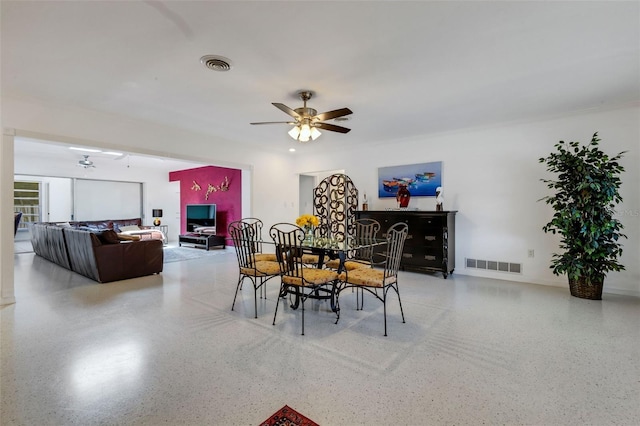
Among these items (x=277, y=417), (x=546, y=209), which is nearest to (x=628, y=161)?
(x=546, y=209)

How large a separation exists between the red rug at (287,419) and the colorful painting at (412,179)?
459 cm

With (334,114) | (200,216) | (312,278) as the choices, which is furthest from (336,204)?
(200,216)

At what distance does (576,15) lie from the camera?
2135 millimetres

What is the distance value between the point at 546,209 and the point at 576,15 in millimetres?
3056

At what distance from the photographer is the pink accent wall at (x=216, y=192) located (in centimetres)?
849

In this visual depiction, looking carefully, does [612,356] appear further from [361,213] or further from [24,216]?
[24,216]

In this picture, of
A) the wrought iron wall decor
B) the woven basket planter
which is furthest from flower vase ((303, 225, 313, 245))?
the woven basket planter

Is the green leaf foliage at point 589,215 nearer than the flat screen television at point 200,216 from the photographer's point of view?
Yes

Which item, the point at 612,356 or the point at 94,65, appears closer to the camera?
the point at 612,356

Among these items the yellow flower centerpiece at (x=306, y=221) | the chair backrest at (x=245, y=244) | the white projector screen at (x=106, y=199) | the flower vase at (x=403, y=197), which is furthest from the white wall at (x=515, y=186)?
the white projector screen at (x=106, y=199)

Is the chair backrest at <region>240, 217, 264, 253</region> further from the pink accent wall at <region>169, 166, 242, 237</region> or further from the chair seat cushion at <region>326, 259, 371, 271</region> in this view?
the pink accent wall at <region>169, 166, 242, 237</region>

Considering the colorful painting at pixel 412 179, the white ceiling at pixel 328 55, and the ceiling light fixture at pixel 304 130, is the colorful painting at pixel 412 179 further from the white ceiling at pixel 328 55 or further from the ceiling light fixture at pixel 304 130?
the ceiling light fixture at pixel 304 130

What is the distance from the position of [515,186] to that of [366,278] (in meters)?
3.30

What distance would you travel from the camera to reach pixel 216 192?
9055mm
